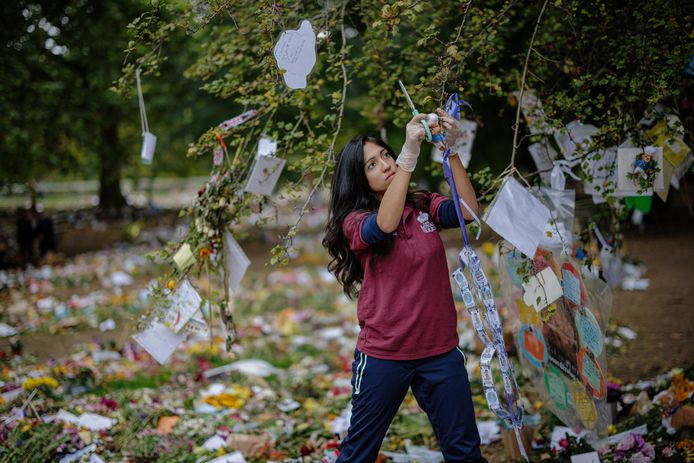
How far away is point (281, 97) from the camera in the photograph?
3.04 metres

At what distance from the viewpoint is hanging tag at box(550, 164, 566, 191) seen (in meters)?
2.92

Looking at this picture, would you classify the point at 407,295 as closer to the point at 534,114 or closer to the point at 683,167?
the point at 534,114


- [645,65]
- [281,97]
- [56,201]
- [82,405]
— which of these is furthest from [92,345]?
[56,201]

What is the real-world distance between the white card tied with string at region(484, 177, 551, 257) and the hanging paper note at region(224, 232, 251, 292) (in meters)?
1.36

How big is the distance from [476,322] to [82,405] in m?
3.06

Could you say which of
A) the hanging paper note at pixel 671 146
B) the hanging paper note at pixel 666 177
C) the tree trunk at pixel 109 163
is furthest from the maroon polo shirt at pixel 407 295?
the tree trunk at pixel 109 163

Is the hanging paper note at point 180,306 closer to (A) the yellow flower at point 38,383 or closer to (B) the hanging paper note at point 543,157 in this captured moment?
(A) the yellow flower at point 38,383

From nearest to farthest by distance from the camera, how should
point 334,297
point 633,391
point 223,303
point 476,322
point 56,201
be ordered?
point 476,322 → point 223,303 → point 633,391 → point 334,297 → point 56,201

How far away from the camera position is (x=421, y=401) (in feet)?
7.66

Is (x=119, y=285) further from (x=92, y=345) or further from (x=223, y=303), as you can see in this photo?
(x=223, y=303)

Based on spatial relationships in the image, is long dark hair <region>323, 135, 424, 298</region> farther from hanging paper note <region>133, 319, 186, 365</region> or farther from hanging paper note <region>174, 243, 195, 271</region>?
hanging paper note <region>133, 319, 186, 365</region>

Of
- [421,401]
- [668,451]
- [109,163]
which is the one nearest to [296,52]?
[421,401]

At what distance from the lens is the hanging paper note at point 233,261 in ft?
10.6

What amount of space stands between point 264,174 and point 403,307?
1218 mm
